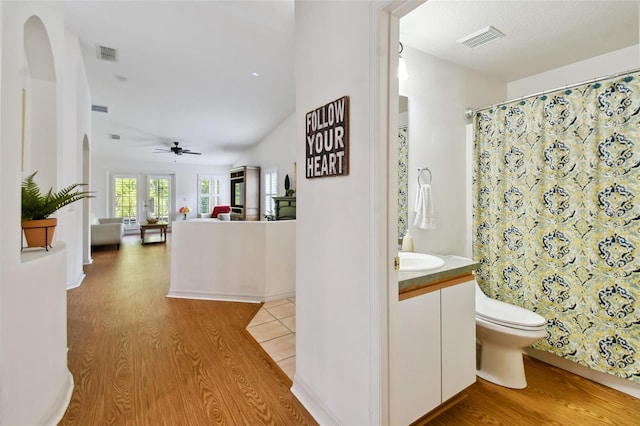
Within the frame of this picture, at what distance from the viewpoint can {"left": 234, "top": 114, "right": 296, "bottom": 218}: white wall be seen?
20.3 ft

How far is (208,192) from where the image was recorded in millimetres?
10297

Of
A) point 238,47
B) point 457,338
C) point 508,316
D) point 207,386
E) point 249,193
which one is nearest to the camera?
point 457,338

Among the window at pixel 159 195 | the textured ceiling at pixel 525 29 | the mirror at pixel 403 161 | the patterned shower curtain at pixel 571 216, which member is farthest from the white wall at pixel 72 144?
the window at pixel 159 195

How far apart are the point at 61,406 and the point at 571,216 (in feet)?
11.0

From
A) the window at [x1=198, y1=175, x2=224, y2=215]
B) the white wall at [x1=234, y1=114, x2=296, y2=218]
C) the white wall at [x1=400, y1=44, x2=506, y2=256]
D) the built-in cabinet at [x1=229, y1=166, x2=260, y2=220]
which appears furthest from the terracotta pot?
the window at [x1=198, y1=175, x2=224, y2=215]

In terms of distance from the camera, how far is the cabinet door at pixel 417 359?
4.41 ft

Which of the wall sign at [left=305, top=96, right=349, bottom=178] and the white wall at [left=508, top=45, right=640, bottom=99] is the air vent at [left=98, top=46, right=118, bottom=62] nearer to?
the wall sign at [left=305, top=96, right=349, bottom=178]

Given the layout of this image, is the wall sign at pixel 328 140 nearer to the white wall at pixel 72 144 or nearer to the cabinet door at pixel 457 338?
the cabinet door at pixel 457 338

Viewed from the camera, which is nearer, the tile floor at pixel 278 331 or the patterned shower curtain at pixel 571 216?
the patterned shower curtain at pixel 571 216

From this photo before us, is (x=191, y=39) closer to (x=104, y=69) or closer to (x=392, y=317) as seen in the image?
(x=104, y=69)

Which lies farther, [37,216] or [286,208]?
[286,208]

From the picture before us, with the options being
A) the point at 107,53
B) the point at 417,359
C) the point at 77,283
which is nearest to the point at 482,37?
the point at 417,359

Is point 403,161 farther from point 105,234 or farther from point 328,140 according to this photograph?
point 105,234

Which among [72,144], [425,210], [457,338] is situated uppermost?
[72,144]
